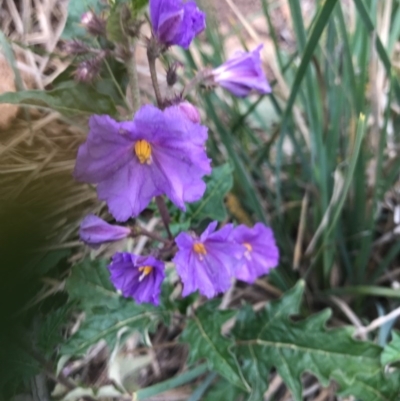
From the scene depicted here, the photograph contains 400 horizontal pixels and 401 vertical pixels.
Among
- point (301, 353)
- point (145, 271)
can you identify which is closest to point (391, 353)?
point (301, 353)

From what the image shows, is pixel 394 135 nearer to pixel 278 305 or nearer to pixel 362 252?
pixel 362 252

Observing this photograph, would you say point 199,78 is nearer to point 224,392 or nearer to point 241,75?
point 241,75

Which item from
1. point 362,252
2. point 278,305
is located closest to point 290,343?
point 278,305

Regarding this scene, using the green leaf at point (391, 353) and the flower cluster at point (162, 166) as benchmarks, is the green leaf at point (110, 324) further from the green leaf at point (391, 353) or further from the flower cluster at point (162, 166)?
the green leaf at point (391, 353)

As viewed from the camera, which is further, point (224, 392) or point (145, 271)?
point (224, 392)

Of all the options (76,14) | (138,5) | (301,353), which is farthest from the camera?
(301,353)

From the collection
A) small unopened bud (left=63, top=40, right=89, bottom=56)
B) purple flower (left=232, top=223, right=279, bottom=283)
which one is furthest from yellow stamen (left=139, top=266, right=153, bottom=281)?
small unopened bud (left=63, top=40, right=89, bottom=56)

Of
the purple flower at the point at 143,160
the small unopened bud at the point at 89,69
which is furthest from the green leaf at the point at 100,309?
the small unopened bud at the point at 89,69
